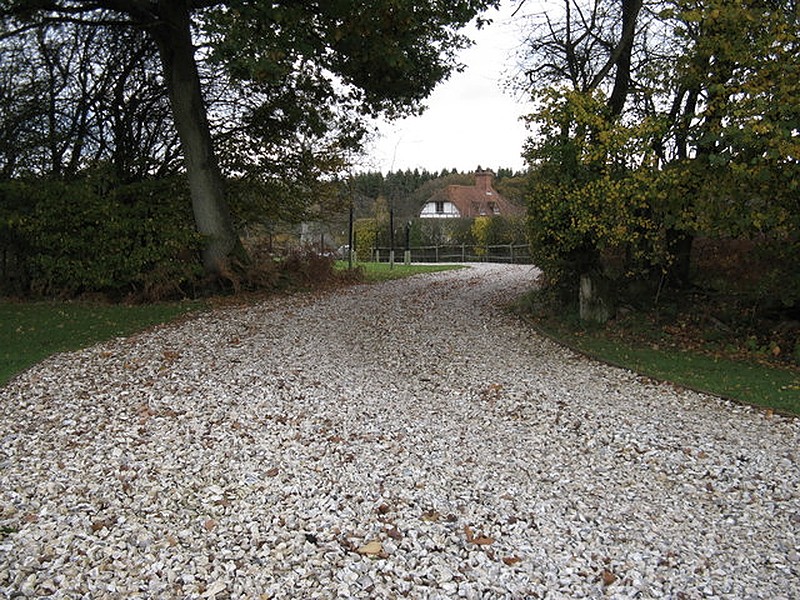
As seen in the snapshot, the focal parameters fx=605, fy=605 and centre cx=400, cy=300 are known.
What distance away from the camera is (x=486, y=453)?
190 inches

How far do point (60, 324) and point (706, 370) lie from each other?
9590mm

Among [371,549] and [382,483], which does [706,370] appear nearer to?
[382,483]

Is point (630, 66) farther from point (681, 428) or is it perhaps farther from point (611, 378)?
point (681, 428)

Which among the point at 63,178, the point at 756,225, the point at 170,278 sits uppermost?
the point at 63,178

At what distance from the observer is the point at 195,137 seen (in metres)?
12.3

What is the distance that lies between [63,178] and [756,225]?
1289 centimetres

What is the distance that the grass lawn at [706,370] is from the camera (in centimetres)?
631

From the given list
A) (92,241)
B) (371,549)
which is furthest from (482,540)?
(92,241)

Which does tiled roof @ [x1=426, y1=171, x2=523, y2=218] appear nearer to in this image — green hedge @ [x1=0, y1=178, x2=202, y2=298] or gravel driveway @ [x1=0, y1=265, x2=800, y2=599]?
green hedge @ [x1=0, y1=178, x2=202, y2=298]

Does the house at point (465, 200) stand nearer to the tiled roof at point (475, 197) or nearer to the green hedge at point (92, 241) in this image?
the tiled roof at point (475, 197)

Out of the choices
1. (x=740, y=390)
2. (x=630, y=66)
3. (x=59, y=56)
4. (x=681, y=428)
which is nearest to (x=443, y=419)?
(x=681, y=428)

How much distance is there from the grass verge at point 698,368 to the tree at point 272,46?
5.25 meters

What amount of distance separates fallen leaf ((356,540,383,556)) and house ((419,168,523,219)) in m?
51.6

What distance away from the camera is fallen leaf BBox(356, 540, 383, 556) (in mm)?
3318
